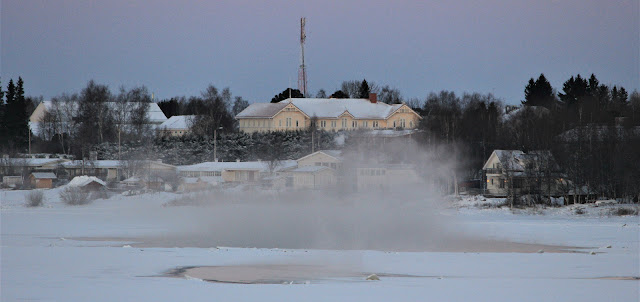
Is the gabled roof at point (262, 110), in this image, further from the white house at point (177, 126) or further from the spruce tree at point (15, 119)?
the spruce tree at point (15, 119)

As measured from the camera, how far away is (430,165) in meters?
67.6

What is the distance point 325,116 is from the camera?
304 ft

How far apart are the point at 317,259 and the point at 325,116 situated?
64744 millimetres

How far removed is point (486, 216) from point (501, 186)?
41.8ft

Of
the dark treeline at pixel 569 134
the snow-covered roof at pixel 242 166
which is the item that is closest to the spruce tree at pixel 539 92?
the dark treeline at pixel 569 134

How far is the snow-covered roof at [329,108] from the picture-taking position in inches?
3662

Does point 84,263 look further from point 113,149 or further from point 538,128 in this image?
point 113,149

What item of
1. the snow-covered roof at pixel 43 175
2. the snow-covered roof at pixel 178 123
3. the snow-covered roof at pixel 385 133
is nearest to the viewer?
the snow-covered roof at pixel 43 175

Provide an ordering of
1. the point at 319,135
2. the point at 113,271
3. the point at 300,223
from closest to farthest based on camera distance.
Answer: the point at 113,271, the point at 300,223, the point at 319,135

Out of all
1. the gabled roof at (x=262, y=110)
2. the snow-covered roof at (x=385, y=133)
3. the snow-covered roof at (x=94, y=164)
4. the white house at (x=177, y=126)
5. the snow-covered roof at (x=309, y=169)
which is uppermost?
the gabled roof at (x=262, y=110)

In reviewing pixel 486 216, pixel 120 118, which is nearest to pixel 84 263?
pixel 486 216

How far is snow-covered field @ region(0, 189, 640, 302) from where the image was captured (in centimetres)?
2030

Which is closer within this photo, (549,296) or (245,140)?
(549,296)

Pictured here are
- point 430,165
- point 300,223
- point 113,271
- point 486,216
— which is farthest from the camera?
point 430,165
